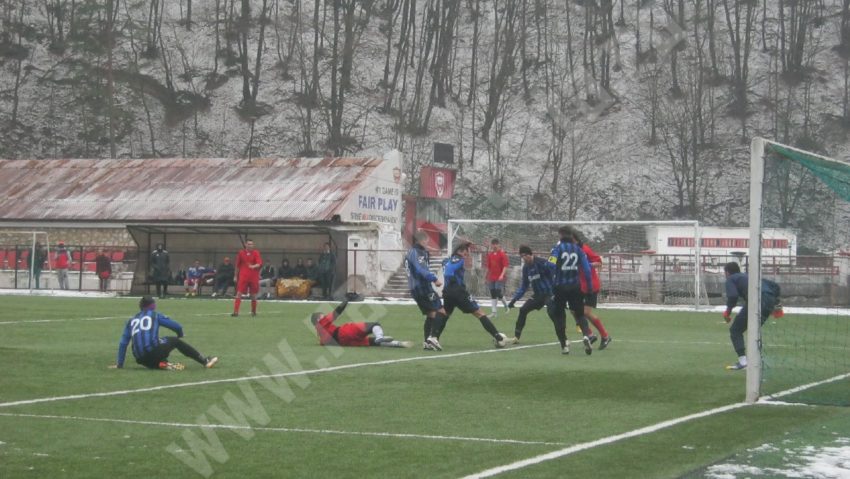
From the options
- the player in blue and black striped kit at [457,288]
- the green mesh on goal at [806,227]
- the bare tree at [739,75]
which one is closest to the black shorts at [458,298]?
the player in blue and black striped kit at [457,288]

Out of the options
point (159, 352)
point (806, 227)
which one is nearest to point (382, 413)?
point (159, 352)

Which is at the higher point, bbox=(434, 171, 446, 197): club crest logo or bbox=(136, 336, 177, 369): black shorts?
bbox=(434, 171, 446, 197): club crest logo

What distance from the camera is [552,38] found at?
3130 inches

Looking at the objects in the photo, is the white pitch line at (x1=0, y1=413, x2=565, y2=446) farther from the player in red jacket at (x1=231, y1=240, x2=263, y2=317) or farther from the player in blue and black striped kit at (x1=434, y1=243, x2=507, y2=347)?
the player in red jacket at (x1=231, y1=240, x2=263, y2=317)

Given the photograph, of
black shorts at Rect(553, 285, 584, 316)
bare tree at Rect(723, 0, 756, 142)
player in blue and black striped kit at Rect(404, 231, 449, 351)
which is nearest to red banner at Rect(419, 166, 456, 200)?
bare tree at Rect(723, 0, 756, 142)

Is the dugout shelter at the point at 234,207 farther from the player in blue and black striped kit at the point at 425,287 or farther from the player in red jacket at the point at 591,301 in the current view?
Result: the player in blue and black striped kit at the point at 425,287

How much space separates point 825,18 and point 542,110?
77.3 feet

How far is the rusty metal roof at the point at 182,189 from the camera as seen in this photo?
48.4 metres

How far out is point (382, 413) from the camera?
444 inches

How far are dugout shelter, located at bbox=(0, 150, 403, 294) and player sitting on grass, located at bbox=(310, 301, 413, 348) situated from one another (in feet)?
A: 84.2

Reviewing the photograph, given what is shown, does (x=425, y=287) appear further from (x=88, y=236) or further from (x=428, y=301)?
(x=88, y=236)

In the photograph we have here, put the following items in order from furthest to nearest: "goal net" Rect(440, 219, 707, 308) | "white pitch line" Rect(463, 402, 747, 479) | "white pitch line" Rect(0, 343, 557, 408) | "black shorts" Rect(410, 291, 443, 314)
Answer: "goal net" Rect(440, 219, 707, 308), "black shorts" Rect(410, 291, 443, 314), "white pitch line" Rect(0, 343, 557, 408), "white pitch line" Rect(463, 402, 747, 479)

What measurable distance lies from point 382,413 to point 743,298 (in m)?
7.14

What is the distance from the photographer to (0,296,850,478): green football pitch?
335 inches
